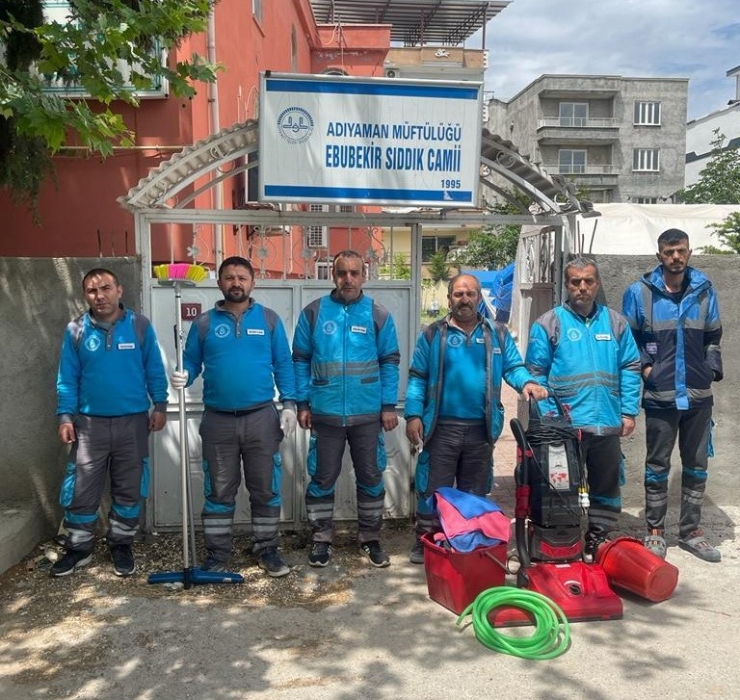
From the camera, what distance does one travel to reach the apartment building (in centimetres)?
4916

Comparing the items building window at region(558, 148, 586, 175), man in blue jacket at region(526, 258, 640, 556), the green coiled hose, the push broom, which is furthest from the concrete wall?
building window at region(558, 148, 586, 175)

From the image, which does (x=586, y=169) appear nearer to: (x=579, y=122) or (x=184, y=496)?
(x=579, y=122)

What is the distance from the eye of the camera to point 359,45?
18.1m

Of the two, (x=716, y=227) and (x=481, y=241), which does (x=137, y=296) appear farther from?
(x=481, y=241)

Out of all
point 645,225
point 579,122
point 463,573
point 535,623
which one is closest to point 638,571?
point 535,623

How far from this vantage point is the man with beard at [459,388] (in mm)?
4535

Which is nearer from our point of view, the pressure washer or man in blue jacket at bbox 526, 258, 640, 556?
the pressure washer

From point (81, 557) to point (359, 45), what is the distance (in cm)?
1633

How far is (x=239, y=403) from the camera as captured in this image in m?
4.44

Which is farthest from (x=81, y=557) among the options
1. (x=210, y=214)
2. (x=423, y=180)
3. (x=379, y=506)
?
(x=423, y=180)

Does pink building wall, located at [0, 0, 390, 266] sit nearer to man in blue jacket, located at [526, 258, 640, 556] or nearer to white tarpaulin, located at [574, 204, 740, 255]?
man in blue jacket, located at [526, 258, 640, 556]

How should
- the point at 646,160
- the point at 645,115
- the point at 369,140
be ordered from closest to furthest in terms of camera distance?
the point at 369,140
the point at 645,115
the point at 646,160

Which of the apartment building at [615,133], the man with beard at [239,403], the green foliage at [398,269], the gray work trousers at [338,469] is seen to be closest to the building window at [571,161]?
the apartment building at [615,133]

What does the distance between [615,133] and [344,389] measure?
50.4 metres
